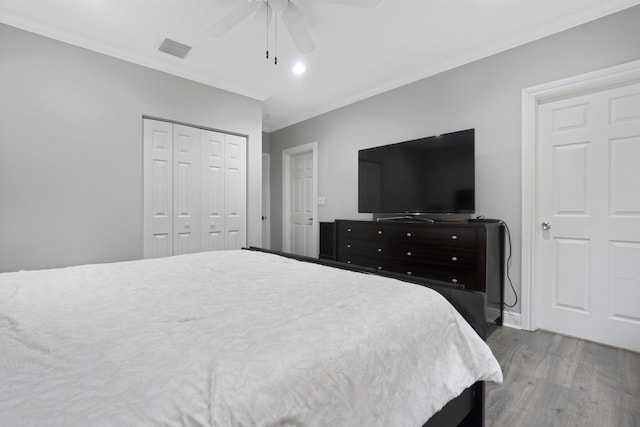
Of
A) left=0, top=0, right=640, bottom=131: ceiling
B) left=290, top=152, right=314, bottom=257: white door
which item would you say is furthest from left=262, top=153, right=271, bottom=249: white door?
left=0, top=0, right=640, bottom=131: ceiling

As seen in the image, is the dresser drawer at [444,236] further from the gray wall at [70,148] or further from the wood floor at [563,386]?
the gray wall at [70,148]

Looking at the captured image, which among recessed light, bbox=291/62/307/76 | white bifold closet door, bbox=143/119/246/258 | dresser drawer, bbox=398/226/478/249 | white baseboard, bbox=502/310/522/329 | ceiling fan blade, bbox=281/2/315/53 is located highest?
recessed light, bbox=291/62/307/76

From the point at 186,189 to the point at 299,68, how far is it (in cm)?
191

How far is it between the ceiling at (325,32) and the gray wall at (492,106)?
113mm

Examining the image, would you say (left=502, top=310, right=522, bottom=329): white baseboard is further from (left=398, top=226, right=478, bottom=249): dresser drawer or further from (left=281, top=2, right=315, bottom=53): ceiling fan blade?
(left=281, top=2, right=315, bottom=53): ceiling fan blade

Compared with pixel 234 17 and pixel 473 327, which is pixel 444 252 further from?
Result: pixel 234 17

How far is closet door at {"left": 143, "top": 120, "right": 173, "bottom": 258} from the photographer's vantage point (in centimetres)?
306

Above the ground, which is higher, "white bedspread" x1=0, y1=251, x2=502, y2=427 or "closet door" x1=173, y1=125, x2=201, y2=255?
"closet door" x1=173, y1=125, x2=201, y2=255

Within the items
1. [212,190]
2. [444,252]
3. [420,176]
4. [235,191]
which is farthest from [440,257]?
[212,190]

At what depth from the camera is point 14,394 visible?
521 millimetres

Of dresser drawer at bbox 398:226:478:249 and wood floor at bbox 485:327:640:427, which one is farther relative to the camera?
dresser drawer at bbox 398:226:478:249

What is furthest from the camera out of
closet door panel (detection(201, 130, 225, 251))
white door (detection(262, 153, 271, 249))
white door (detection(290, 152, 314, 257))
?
white door (detection(262, 153, 271, 249))

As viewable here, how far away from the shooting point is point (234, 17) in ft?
6.59

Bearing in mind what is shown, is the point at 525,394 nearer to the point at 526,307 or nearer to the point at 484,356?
the point at 484,356
